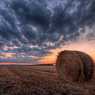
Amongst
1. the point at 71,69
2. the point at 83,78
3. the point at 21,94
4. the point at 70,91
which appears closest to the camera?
the point at 21,94

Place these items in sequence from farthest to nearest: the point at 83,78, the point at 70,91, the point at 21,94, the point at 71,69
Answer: the point at 71,69, the point at 83,78, the point at 70,91, the point at 21,94

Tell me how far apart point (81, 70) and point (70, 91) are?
13.2 feet

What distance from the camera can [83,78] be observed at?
1200cm

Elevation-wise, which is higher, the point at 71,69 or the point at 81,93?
Result: the point at 71,69

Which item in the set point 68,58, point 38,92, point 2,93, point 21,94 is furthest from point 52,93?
point 68,58

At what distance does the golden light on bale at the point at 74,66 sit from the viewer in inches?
475

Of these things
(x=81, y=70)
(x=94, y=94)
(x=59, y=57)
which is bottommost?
(x=94, y=94)

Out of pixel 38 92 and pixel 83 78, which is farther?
pixel 83 78

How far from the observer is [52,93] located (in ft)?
25.6

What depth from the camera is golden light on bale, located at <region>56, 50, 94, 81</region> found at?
1206 centimetres

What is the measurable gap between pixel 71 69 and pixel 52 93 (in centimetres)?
527

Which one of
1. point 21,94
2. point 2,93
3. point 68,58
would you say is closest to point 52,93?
point 21,94

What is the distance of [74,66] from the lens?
12531mm

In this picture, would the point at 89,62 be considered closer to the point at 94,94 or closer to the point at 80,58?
the point at 80,58
